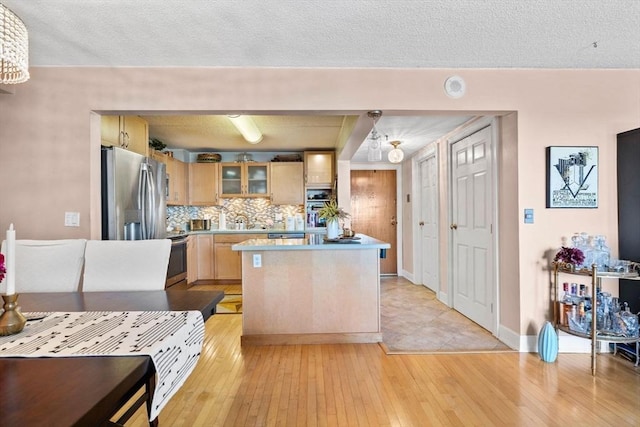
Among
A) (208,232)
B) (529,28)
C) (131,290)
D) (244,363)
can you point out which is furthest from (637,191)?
(208,232)

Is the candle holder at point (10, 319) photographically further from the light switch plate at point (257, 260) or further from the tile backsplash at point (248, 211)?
the tile backsplash at point (248, 211)

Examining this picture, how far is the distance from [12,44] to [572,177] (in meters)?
3.66

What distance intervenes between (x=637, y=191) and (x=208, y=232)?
531cm

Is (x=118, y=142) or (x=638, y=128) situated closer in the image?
(x=638, y=128)

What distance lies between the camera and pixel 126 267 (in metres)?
1.92

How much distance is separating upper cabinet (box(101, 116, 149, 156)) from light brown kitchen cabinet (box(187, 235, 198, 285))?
5.91ft

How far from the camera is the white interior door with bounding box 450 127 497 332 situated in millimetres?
3242

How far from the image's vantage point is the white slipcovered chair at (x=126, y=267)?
6.23 feet

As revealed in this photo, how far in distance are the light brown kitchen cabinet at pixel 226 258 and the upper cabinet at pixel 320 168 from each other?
57.6 inches

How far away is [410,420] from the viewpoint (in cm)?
187

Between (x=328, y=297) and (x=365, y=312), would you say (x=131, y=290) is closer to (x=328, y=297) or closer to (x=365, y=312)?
(x=328, y=297)

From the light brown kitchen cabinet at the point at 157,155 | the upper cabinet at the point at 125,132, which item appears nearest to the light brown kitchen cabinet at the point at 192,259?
the light brown kitchen cabinet at the point at 157,155

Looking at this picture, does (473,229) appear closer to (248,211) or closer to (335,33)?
(335,33)

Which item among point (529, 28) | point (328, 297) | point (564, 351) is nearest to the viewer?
point (529, 28)
